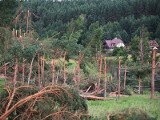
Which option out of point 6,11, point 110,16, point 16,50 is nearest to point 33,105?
point 16,50

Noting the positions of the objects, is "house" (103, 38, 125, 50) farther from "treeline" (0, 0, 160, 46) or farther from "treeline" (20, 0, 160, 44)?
"treeline" (20, 0, 160, 44)

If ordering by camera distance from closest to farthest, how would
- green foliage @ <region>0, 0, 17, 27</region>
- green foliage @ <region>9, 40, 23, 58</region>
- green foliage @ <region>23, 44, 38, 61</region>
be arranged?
green foliage @ <region>9, 40, 23, 58</region>, green foliage @ <region>23, 44, 38, 61</region>, green foliage @ <region>0, 0, 17, 27</region>

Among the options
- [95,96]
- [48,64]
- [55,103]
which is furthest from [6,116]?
[48,64]

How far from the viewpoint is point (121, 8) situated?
234 feet

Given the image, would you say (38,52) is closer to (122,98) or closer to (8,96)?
(122,98)

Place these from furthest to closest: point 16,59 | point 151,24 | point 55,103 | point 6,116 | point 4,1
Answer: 1. point 151,24
2. point 4,1
3. point 16,59
4. point 55,103
5. point 6,116

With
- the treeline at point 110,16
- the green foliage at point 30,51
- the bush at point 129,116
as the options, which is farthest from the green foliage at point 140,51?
the treeline at point 110,16

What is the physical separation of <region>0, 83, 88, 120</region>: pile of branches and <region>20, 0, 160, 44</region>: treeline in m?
43.7

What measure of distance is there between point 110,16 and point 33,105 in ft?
202

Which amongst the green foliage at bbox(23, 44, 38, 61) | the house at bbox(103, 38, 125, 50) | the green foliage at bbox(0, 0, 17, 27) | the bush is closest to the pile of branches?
the bush

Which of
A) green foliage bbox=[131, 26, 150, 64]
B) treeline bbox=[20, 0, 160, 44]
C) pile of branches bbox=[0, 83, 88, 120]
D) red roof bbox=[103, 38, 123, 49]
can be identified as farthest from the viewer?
treeline bbox=[20, 0, 160, 44]

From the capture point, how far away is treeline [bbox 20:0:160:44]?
57.4m

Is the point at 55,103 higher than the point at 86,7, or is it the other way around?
the point at 86,7

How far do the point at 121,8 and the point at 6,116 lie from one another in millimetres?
64600
